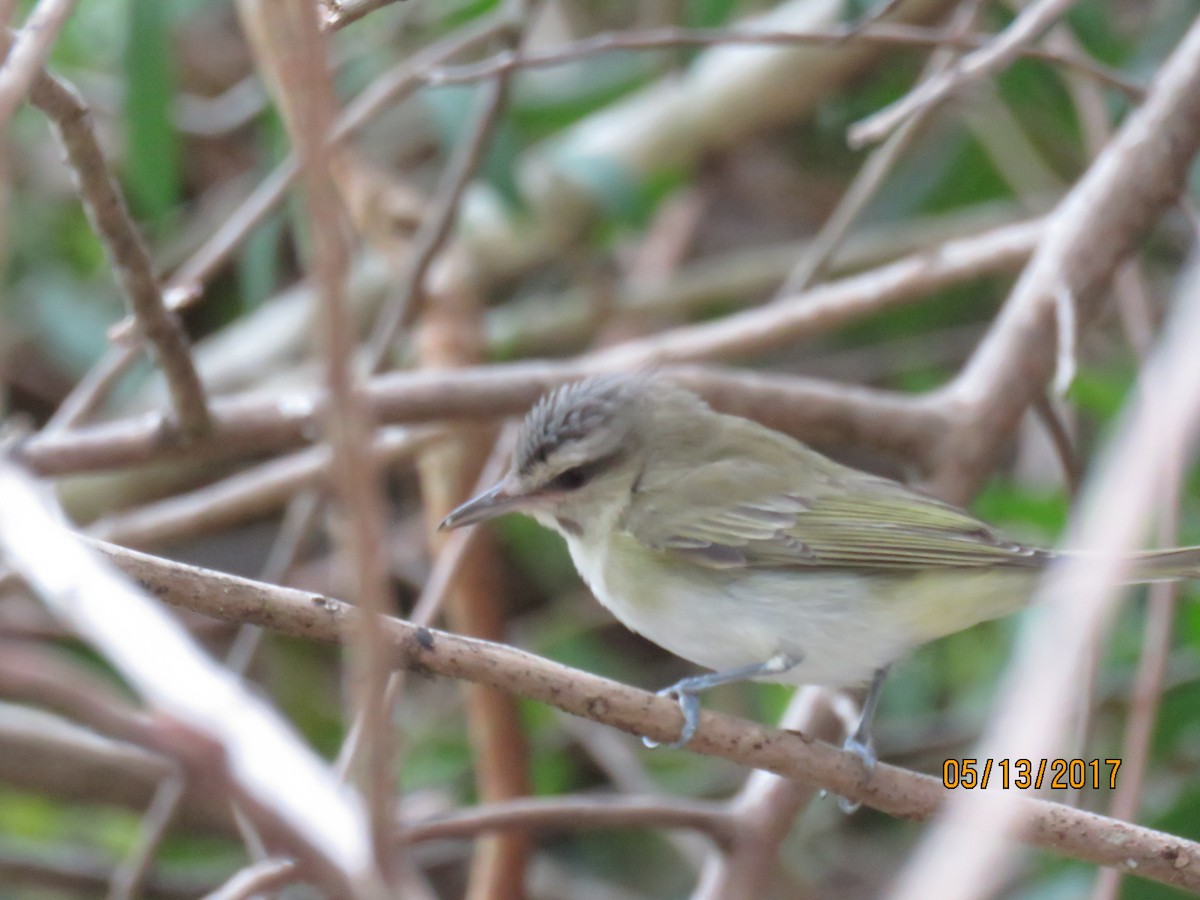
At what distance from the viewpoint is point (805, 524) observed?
3006mm

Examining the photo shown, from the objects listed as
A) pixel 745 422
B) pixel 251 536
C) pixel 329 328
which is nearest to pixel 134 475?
pixel 251 536

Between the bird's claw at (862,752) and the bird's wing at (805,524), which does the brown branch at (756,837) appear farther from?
the bird's wing at (805,524)

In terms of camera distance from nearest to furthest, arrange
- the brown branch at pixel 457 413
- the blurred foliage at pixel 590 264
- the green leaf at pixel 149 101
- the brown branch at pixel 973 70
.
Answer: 1. the brown branch at pixel 973 70
2. the brown branch at pixel 457 413
3. the green leaf at pixel 149 101
4. the blurred foliage at pixel 590 264

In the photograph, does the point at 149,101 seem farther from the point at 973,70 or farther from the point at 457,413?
the point at 973,70

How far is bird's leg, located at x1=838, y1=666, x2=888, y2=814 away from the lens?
235 cm

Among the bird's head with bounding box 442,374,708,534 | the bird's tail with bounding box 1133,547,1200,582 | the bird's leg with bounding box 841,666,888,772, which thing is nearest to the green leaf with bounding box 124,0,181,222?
the bird's head with bounding box 442,374,708,534

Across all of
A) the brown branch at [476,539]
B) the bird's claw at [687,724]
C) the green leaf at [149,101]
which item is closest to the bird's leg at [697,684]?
the bird's claw at [687,724]

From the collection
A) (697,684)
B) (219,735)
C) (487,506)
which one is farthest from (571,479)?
(219,735)

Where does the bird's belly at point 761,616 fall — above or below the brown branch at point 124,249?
below

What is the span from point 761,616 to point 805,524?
30cm

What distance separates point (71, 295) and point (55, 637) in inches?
67.7

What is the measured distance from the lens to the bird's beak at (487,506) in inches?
111

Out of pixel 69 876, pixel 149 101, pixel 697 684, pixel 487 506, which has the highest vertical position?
pixel 149 101

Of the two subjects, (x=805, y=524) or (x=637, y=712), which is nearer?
(x=637, y=712)
